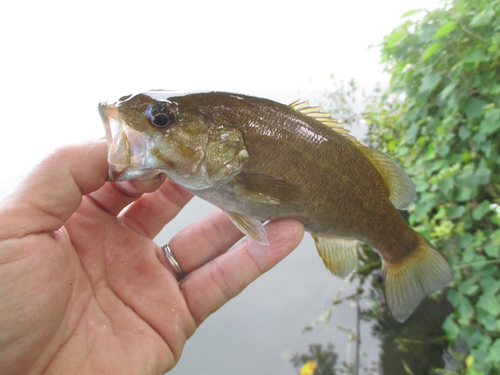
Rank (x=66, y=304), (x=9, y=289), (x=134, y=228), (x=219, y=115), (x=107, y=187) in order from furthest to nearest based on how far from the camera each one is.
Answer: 1. (x=134, y=228)
2. (x=107, y=187)
3. (x=219, y=115)
4. (x=66, y=304)
5. (x=9, y=289)

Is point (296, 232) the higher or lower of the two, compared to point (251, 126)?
lower

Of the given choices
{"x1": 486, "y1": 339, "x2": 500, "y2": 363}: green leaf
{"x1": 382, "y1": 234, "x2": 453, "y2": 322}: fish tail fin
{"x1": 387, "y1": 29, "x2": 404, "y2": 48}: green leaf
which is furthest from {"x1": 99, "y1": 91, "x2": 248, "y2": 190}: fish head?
{"x1": 387, "y1": 29, "x2": 404, "y2": 48}: green leaf

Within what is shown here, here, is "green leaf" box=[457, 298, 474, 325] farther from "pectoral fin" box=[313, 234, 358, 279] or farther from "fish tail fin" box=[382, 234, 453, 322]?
"pectoral fin" box=[313, 234, 358, 279]

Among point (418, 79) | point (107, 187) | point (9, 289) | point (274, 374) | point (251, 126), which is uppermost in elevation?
point (418, 79)

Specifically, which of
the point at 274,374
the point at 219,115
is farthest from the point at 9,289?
the point at 274,374

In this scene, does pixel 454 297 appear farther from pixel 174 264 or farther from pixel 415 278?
pixel 174 264

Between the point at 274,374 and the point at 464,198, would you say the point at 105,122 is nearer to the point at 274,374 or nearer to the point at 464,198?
the point at 274,374

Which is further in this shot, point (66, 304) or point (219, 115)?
point (219, 115)

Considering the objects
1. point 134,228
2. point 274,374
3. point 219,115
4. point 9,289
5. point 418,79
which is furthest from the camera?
point 418,79
